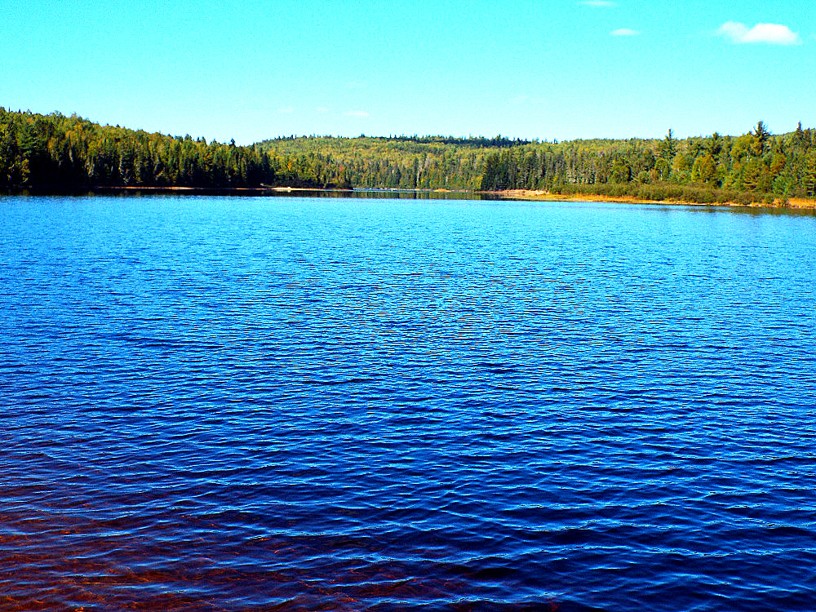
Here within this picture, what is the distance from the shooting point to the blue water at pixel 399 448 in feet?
41.7

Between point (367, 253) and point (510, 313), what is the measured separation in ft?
99.8

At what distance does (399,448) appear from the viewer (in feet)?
61.7

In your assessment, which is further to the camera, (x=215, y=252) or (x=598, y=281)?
(x=215, y=252)

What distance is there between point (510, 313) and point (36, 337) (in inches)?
835

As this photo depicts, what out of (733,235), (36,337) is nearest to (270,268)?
(36,337)

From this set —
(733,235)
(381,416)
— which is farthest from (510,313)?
(733,235)

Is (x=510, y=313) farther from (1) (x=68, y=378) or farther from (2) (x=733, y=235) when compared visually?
(2) (x=733, y=235)

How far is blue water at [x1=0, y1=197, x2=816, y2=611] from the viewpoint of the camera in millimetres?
12719

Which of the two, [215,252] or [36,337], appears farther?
[215,252]

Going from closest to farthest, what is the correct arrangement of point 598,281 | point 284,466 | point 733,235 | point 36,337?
point 284,466
point 36,337
point 598,281
point 733,235

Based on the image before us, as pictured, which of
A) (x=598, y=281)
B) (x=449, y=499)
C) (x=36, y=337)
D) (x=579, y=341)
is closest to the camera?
(x=449, y=499)

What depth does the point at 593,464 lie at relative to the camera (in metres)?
18.1

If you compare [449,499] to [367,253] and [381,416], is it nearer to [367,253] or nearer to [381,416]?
[381,416]

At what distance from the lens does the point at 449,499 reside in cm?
1588
